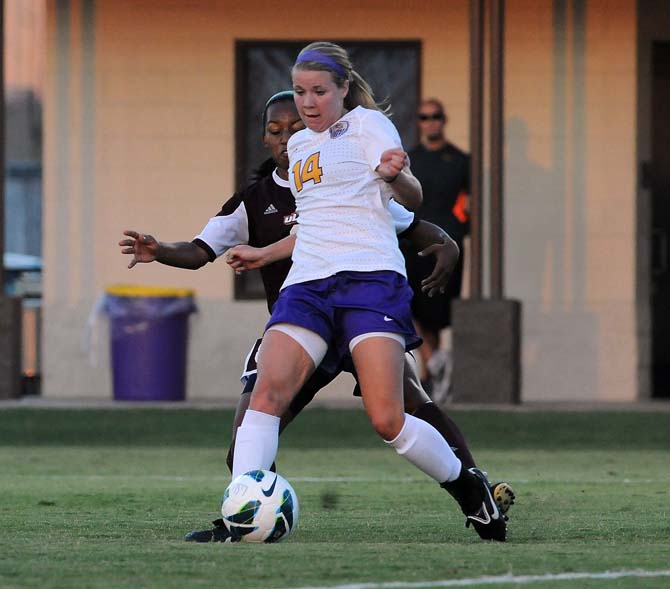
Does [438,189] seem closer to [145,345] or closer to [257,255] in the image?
[145,345]

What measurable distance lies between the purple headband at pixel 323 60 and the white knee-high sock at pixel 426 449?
1.20 metres

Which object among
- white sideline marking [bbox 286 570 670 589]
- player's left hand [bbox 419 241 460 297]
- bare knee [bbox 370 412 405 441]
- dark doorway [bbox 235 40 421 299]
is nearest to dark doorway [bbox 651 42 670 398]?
dark doorway [bbox 235 40 421 299]

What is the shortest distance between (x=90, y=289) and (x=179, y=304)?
3.31 feet

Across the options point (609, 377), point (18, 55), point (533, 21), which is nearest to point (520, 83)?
point (533, 21)

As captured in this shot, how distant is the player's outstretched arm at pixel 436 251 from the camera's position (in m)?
6.61

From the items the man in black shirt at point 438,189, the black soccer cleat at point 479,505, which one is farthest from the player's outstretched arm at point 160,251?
the man in black shirt at point 438,189

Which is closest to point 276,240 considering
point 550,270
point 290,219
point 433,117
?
point 290,219

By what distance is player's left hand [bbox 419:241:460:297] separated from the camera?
6.59 m

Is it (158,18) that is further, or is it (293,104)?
(158,18)

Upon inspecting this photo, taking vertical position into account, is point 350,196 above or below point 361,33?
below

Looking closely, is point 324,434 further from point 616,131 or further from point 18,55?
point 18,55

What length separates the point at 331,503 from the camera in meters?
8.02

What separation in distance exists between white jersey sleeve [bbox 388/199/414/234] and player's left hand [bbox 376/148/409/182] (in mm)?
397

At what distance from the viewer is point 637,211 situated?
1530cm
